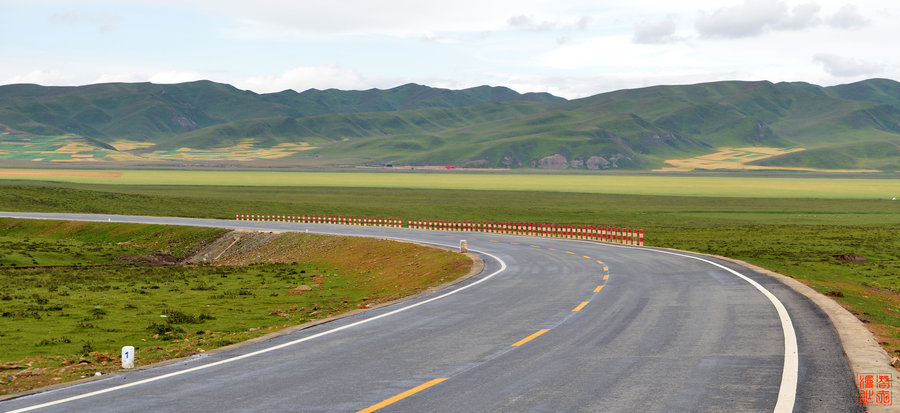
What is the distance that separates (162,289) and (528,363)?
75.7 feet

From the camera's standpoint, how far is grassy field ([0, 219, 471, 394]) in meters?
18.3

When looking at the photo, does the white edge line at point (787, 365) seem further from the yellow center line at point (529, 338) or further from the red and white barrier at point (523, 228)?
the red and white barrier at point (523, 228)

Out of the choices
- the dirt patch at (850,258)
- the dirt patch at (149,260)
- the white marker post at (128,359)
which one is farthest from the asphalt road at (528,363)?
the dirt patch at (149,260)

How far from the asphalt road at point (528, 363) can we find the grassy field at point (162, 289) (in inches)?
102

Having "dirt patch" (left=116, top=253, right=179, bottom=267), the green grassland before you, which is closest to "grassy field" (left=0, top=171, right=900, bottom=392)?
the green grassland

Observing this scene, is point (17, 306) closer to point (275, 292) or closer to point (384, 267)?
point (275, 292)

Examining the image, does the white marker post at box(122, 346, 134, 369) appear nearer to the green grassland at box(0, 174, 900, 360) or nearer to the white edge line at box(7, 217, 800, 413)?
the white edge line at box(7, 217, 800, 413)

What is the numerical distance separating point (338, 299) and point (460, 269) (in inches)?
254

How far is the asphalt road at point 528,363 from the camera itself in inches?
453

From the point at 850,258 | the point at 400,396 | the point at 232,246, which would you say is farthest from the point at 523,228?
the point at 400,396

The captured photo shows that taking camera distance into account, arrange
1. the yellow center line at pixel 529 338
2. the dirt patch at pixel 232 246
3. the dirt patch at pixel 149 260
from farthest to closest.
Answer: the dirt patch at pixel 232 246, the dirt patch at pixel 149 260, the yellow center line at pixel 529 338

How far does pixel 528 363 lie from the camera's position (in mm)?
14062

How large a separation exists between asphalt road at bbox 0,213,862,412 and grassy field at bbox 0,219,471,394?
2586 millimetres

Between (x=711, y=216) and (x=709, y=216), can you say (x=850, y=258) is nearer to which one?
(x=709, y=216)
